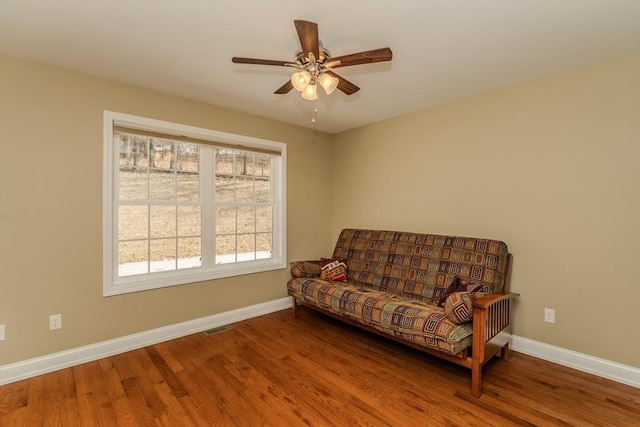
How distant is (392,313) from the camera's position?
2.43 meters

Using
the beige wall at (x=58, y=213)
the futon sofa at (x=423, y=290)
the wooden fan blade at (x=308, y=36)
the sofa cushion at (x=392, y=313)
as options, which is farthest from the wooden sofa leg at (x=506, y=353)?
the beige wall at (x=58, y=213)

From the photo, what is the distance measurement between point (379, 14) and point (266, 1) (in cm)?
65

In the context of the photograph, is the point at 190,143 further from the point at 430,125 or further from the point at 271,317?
the point at 430,125

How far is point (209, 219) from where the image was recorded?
3361mm

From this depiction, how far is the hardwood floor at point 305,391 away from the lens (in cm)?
184

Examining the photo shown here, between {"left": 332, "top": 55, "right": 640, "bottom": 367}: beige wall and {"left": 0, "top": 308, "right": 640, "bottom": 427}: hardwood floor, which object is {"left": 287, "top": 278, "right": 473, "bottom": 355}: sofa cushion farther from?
{"left": 332, "top": 55, "right": 640, "bottom": 367}: beige wall

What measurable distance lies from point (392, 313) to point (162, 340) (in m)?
2.20

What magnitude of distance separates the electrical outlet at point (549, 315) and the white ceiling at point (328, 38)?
1989mm

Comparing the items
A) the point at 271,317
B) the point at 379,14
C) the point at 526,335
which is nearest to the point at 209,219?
the point at 271,317

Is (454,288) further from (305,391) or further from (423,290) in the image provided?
(305,391)

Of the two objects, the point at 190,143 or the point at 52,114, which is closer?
the point at 52,114

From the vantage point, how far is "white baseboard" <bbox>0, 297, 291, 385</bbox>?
89.3 inches

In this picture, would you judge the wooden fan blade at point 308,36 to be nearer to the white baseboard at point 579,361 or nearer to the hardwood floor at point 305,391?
the hardwood floor at point 305,391

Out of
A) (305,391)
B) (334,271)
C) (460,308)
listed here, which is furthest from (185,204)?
(460,308)
